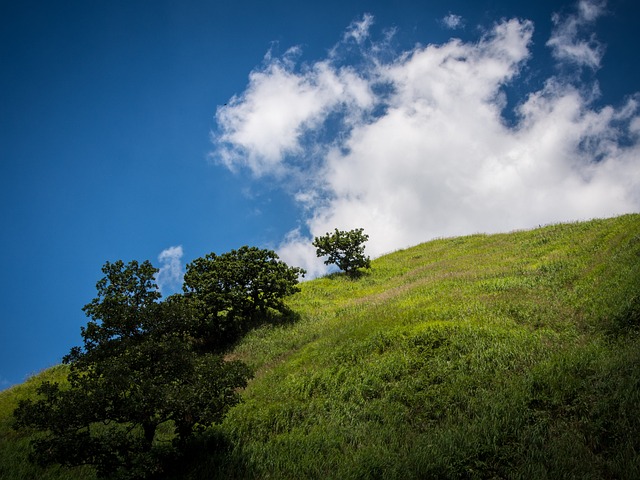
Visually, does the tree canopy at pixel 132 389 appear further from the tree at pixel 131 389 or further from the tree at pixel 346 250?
the tree at pixel 346 250

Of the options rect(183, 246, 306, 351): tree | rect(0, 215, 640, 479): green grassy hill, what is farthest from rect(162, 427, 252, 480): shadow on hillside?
rect(183, 246, 306, 351): tree

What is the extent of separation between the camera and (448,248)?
150ft

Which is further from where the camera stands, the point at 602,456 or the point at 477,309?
the point at 477,309

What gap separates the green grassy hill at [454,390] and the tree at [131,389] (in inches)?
65.6

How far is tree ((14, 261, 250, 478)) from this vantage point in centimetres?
1005

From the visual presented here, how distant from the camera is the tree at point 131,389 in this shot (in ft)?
33.0

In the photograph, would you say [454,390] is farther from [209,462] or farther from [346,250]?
[346,250]

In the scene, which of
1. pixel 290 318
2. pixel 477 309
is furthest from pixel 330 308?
pixel 477 309

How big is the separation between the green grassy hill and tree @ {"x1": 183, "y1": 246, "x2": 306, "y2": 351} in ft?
8.70

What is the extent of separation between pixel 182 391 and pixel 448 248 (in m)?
40.2

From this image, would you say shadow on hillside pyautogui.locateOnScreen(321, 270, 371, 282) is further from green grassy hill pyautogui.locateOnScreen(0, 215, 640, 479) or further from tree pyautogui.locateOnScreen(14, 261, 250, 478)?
tree pyautogui.locateOnScreen(14, 261, 250, 478)

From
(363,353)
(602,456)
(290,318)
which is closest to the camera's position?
(602,456)

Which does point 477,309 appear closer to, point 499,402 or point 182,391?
point 499,402

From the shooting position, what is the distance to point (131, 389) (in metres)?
10.3
